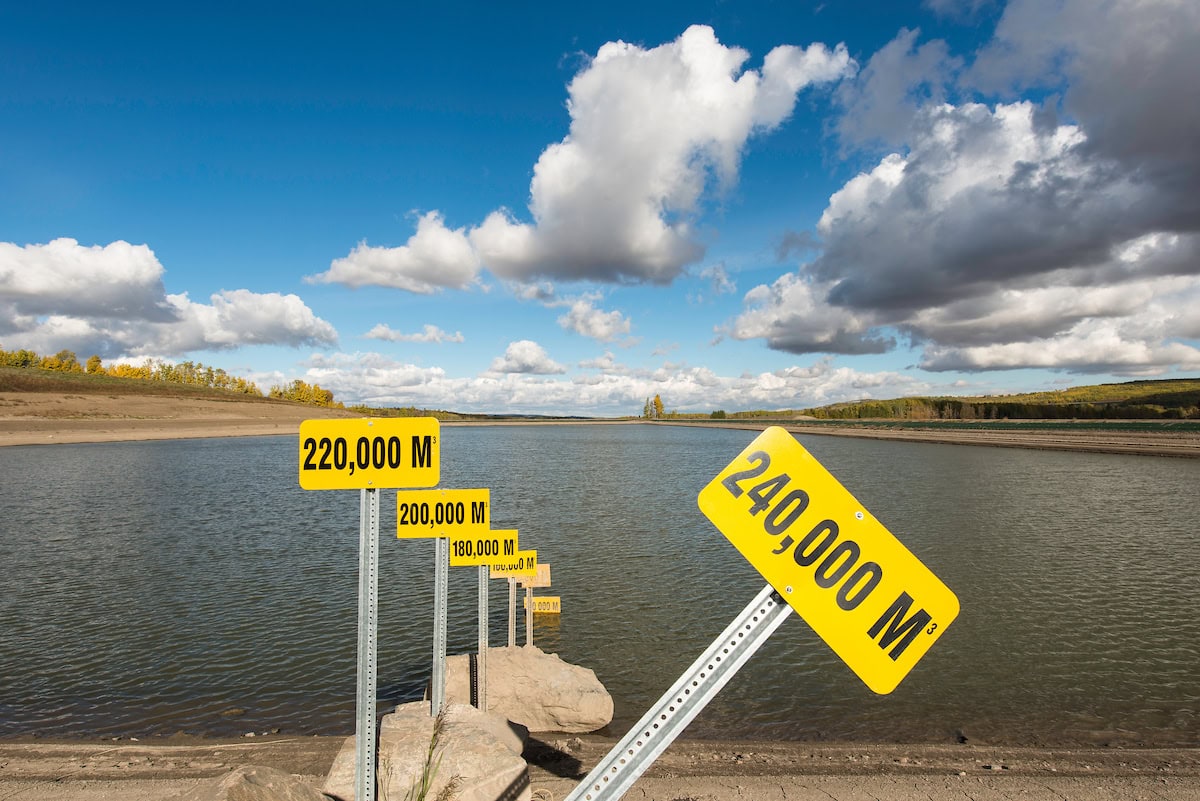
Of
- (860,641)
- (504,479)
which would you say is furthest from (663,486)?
(860,641)

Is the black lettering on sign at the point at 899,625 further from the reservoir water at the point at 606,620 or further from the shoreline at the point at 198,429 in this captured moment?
the shoreline at the point at 198,429

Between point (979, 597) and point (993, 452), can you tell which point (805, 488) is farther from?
point (993, 452)

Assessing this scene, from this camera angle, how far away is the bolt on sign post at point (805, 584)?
7.59ft

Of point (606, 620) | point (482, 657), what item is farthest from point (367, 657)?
point (606, 620)

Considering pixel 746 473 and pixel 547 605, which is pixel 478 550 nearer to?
pixel 547 605

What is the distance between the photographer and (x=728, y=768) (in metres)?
7.03

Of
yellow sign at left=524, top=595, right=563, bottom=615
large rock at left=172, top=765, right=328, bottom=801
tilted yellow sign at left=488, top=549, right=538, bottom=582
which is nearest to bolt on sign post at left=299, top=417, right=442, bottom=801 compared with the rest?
large rock at left=172, top=765, right=328, bottom=801

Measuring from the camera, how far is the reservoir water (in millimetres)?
8938

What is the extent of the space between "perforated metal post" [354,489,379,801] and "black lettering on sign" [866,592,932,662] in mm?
2611

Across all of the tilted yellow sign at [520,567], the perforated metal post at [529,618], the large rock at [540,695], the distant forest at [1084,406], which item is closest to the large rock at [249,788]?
the large rock at [540,695]

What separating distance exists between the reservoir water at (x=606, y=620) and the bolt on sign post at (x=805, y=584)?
22.4 ft

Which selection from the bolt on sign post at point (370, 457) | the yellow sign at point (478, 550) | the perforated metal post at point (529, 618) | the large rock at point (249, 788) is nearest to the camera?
the bolt on sign post at point (370, 457)

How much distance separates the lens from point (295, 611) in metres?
13.7

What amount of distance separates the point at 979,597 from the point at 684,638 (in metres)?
7.94
